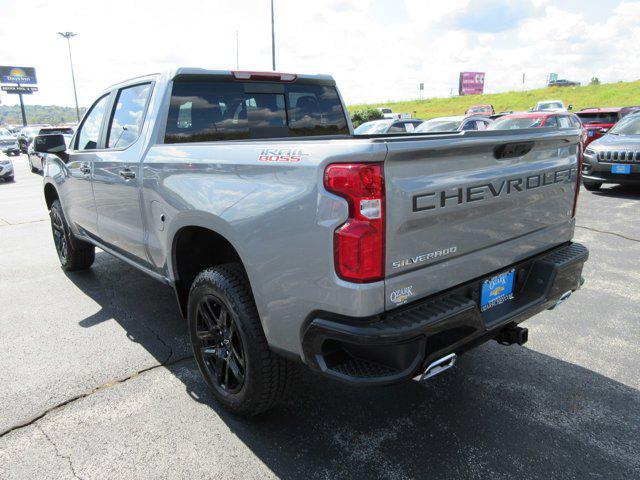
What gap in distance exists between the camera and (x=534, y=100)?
5191cm

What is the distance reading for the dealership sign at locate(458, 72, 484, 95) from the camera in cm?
6912

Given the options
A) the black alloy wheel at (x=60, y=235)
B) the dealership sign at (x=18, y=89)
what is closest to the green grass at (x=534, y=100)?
the black alloy wheel at (x=60, y=235)

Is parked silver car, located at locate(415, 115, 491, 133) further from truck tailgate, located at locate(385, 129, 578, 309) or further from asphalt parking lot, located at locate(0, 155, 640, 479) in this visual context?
truck tailgate, located at locate(385, 129, 578, 309)

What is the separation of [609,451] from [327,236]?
73.4 inches

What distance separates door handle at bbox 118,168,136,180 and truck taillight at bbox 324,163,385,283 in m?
1.96

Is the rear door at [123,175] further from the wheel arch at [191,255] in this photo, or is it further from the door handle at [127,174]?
the wheel arch at [191,255]

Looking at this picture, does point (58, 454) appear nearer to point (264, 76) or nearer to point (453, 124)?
point (264, 76)

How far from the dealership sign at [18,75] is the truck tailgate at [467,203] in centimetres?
7152

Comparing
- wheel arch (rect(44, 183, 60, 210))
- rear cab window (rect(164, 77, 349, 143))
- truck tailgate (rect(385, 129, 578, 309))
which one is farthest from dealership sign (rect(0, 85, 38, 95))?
truck tailgate (rect(385, 129, 578, 309))

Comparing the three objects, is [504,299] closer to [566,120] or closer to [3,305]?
[3,305]

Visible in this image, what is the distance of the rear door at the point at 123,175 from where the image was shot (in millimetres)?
→ 3426

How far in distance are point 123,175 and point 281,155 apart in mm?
1825

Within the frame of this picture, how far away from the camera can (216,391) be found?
2.82 m

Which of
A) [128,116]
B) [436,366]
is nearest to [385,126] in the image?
[128,116]
